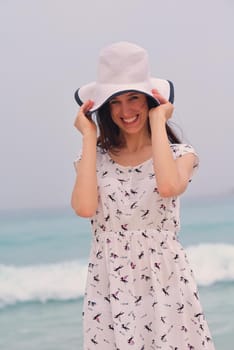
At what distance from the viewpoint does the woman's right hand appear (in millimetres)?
1937

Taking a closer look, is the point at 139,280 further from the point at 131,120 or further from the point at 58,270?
the point at 58,270

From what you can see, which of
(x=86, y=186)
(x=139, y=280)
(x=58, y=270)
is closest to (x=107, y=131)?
(x=86, y=186)

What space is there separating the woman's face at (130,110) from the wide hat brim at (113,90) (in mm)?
20

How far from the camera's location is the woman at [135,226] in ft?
6.11

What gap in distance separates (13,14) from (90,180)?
176cm

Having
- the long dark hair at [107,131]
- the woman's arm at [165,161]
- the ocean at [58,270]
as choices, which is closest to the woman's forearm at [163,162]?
the woman's arm at [165,161]

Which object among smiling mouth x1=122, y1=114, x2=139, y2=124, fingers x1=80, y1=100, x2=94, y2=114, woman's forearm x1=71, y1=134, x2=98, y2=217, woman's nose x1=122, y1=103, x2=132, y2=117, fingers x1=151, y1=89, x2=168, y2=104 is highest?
fingers x1=80, y1=100, x2=94, y2=114

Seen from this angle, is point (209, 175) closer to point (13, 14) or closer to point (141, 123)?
point (13, 14)

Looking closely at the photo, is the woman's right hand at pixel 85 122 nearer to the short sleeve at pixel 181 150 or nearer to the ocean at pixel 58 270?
the short sleeve at pixel 181 150

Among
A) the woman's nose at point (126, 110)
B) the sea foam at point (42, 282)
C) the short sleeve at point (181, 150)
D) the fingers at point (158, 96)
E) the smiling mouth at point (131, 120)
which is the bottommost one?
the short sleeve at point (181, 150)

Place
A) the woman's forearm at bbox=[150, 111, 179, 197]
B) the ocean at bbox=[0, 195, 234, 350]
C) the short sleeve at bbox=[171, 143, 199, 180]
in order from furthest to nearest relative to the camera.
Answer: the ocean at bbox=[0, 195, 234, 350], the short sleeve at bbox=[171, 143, 199, 180], the woman's forearm at bbox=[150, 111, 179, 197]

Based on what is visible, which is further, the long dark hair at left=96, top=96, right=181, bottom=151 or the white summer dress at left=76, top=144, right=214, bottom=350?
the long dark hair at left=96, top=96, right=181, bottom=151

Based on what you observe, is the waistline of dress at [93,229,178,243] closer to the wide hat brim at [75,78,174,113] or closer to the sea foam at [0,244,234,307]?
the wide hat brim at [75,78,174,113]

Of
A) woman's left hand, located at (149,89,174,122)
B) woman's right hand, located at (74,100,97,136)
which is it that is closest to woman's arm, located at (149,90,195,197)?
woman's left hand, located at (149,89,174,122)
